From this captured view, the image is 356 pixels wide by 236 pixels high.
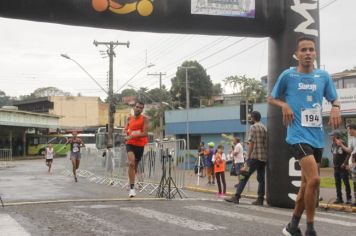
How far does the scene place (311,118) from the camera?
18.6 feet

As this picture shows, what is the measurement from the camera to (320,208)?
11.0 meters

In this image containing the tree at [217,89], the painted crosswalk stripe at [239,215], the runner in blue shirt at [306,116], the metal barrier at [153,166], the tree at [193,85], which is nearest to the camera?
the runner in blue shirt at [306,116]

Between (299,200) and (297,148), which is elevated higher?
(297,148)

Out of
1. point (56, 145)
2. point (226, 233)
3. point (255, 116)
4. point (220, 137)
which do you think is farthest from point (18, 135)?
point (226, 233)

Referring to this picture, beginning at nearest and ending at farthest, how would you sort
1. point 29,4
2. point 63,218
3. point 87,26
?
point 63,218 < point 29,4 < point 87,26

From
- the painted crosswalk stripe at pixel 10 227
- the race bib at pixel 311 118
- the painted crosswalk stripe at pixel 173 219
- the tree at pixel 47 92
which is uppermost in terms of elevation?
the tree at pixel 47 92

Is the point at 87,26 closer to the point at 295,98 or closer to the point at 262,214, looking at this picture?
the point at 262,214

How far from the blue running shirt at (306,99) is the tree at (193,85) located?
3197 inches

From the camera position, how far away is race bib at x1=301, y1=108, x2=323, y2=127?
566 centimetres

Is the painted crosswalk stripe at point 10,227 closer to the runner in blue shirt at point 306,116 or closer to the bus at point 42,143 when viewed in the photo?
the runner in blue shirt at point 306,116

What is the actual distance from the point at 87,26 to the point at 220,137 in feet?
111

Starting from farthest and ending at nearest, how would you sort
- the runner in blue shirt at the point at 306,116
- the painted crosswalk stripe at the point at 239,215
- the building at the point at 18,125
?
1. the building at the point at 18,125
2. the painted crosswalk stripe at the point at 239,215
3. the runner in blue shirt at the point at 306,116

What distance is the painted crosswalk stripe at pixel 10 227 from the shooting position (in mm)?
6039

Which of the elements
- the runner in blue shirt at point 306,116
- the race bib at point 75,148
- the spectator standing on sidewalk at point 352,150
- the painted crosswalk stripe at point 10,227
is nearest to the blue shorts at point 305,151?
the runner in blue shirt at point 306,116
